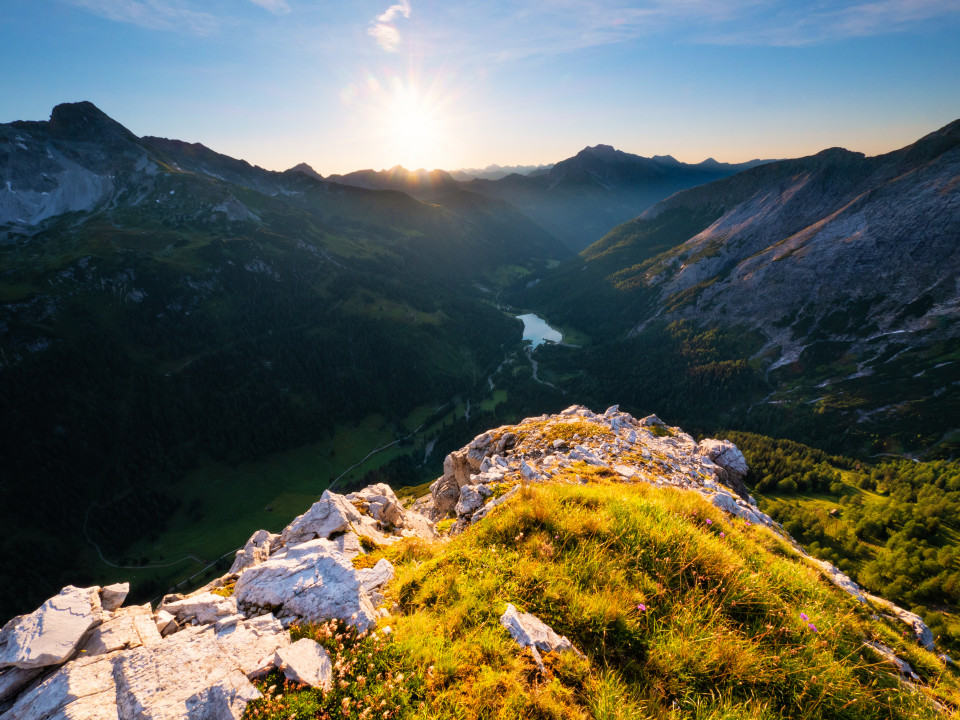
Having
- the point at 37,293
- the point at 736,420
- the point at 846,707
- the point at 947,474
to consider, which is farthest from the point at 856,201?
the point at 37,293

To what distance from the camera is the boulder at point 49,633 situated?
666 centimetres

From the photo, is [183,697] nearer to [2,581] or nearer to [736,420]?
[2,581]

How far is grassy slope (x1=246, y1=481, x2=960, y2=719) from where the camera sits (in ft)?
15.3

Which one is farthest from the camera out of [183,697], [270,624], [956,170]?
[956,170]

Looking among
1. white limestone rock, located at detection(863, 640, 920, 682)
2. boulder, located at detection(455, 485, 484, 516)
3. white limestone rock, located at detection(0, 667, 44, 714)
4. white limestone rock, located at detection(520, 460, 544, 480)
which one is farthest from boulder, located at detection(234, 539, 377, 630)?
white limestone rock, located at detection(863, 640, 920, 682)

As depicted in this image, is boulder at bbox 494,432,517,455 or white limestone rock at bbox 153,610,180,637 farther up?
white limestone rock at bbox 153,610,180,637

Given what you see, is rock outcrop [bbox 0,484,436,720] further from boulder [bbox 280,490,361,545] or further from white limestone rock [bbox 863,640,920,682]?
white limestone rock [bbox 863,640,920,682]

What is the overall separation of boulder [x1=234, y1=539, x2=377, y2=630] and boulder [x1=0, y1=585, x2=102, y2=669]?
282 centimetres

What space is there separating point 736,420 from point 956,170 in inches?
5664

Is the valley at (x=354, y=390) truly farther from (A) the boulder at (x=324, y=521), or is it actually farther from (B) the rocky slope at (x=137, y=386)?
(A) the boulder at (x=324, y=521)

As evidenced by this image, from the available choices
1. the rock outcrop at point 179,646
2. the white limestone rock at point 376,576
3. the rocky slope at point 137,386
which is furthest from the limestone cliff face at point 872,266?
the rock outcrop at point 179,646

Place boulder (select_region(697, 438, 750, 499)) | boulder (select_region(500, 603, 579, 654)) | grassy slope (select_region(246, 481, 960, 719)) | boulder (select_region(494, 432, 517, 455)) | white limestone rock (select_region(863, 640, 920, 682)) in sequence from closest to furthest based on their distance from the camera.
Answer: grassy slope (select_region(246, 481, 960, 719)) < boulder (select_region(500, 603, 579, 654)) < white limestone rock (select_region(863, 640, 920, 682)) < boulder (select_region(697, 438, 750, 499)) < boulder (select_region(494, 432, 517, 455))

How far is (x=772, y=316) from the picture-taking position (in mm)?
171500

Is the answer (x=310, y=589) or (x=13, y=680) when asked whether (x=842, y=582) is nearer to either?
(x=310, y=589)
